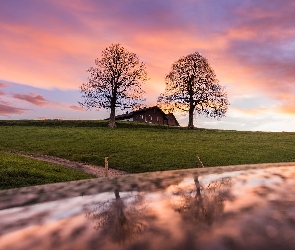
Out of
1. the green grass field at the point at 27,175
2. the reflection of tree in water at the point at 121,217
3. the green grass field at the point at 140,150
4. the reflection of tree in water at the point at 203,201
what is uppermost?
the reflection of tree in water at the point at 203,201

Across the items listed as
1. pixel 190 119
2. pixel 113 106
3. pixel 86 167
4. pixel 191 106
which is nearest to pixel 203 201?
pixel 86 167

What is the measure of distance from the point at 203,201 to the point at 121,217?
1.00 ft

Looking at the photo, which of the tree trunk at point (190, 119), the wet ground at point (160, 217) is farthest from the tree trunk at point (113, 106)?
the wet ground at point (160, 217)

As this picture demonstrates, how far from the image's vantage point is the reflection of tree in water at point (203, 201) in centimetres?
98

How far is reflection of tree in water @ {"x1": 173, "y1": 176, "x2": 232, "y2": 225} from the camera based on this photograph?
98 centimetres

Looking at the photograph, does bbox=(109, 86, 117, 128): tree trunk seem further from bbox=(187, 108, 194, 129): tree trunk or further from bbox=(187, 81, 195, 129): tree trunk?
bbox=(187, 108, 194, 129): tree trunk

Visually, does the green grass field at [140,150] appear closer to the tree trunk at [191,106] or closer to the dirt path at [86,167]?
the dirt path at [86,167]

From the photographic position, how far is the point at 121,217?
40.4 inches

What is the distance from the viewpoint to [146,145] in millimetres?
37844

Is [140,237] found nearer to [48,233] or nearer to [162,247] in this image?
[162,247]

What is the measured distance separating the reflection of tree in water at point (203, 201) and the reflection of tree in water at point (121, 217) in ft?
0.39

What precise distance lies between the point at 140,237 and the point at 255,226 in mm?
286

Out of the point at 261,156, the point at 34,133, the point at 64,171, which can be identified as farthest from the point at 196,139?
the point at 64,171

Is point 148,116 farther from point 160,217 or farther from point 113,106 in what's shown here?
point 160,217
